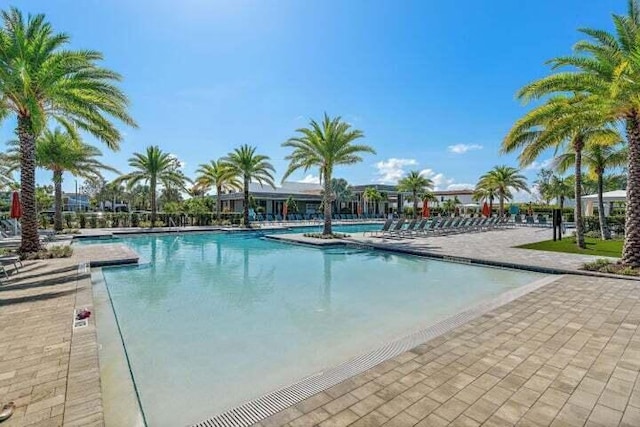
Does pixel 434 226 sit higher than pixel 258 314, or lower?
higher

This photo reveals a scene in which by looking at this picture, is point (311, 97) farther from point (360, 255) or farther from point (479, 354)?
A: point (479, 354)

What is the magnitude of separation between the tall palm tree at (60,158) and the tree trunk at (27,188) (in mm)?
9379

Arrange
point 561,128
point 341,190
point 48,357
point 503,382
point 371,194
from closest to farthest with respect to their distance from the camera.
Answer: point 503,382 → point 48,357 → point 561,128 → point 371,194 → point 341,190

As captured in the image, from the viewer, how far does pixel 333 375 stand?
11.4 ft

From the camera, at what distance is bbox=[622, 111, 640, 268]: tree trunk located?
8711 mm

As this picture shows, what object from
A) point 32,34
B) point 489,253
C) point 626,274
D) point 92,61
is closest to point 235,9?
point 92,61

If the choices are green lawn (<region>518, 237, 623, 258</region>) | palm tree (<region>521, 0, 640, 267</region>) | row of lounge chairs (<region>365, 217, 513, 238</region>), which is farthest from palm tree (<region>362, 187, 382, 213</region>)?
palm tree (<region>521, 0, 640, 267</region>)

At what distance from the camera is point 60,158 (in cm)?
2106

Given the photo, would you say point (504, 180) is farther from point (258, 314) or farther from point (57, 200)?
point (57, 200)

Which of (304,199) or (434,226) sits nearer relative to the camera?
(434,226)

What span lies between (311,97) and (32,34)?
466 inches

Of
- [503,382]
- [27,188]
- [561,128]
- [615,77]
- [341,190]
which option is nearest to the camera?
[503,382]

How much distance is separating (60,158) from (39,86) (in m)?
13.1

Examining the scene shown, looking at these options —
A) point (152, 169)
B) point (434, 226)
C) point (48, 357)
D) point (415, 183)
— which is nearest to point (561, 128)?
point (434, 226)
